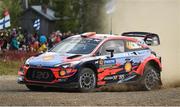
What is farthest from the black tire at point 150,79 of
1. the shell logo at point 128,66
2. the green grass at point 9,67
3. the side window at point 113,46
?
the green grass at point 9,67

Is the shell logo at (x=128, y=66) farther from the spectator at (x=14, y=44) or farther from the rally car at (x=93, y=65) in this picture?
the spectator at (x=14, y=44)

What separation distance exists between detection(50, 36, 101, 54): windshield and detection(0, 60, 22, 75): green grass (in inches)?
252

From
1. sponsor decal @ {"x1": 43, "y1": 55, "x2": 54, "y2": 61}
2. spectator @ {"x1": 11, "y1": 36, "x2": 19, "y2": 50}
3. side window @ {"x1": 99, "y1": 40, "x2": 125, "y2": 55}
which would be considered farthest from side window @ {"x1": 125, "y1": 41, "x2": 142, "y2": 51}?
spectator @ {"x1": 11, "y1": 36, "x2": 19, "y2": 50}

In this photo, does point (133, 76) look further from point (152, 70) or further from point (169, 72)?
point (169, 72)

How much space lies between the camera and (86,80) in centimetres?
1477

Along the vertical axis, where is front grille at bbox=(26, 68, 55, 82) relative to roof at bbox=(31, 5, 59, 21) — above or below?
below

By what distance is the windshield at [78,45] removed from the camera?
15237 mm

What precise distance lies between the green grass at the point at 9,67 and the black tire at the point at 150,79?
7.11 m

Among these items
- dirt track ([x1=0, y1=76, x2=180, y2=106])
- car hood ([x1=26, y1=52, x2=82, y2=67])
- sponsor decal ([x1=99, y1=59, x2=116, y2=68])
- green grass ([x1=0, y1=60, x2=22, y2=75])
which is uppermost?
car hood ([x1=26, y1=52, x2=82, y2=67])

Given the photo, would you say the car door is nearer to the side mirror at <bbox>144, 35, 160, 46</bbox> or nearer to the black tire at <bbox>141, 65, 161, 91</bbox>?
the black tire at <bbox>141, 65, 161, 91</bbox>

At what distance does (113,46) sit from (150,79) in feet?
4.71

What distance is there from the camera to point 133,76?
1591 centimetres

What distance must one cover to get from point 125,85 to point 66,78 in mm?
2461

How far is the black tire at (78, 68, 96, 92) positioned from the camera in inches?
575
